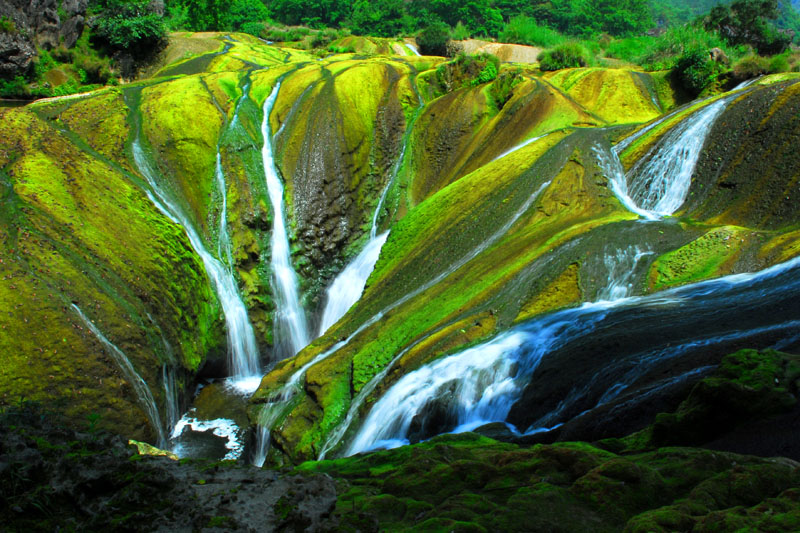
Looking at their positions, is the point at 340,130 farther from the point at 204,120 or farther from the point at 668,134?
the point at 668,134

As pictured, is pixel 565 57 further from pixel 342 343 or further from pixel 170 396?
pixel 170 396

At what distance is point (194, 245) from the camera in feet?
47.5

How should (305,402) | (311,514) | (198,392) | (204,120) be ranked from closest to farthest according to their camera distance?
(311,514) < (305,402) < (198,392) < (204,120)

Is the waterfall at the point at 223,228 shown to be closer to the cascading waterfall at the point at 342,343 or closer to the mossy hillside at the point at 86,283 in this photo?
the mossy hillside at the point at 86,283

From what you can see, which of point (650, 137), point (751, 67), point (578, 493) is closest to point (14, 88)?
point (650, 137)

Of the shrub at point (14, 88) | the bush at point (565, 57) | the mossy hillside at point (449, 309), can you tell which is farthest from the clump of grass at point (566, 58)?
the shrub at point (14, 88)

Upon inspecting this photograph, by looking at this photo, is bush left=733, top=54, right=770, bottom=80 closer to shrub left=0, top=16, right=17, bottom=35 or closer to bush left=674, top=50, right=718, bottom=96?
bush left=674, top=50, right=718, bottom=96

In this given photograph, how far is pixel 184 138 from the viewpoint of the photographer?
16.6 meters

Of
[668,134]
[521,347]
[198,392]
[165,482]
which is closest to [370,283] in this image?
[198,392]

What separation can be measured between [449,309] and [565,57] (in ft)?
57.4

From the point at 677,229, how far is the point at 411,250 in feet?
19.7

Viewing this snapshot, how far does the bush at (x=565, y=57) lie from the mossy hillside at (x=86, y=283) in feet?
57.7

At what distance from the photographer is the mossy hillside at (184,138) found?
1549 centimetres

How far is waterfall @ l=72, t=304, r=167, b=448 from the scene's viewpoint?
9.86m
